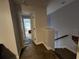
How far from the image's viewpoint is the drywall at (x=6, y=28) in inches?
101

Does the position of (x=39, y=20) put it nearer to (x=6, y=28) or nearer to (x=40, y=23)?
(x=40, y=23)

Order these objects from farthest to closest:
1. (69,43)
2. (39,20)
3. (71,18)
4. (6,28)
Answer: (39,20) → (69,43) → (71,18) → (6,28)

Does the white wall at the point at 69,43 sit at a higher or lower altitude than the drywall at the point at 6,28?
lower

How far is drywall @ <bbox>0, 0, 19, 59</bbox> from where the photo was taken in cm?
257

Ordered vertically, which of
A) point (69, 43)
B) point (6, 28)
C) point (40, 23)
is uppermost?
point (40, 23)

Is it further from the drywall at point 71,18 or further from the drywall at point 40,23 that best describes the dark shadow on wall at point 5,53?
the drywall at point 71,18

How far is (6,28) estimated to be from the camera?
9.21 feet

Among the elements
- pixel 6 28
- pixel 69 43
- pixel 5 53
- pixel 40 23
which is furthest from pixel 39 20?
pixel 5 53

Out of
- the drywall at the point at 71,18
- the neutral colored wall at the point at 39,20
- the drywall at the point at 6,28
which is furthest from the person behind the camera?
the neutral colored wall at the point at 39,20

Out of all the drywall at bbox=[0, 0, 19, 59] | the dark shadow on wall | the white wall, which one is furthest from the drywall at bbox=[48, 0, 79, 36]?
the dark shadow on wall

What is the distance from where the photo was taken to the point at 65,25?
505cm

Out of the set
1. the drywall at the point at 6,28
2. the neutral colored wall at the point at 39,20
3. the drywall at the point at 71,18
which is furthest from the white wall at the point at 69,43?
the drywall at the point at 6,28

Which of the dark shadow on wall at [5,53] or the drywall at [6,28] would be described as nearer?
the drywall at [6,28]

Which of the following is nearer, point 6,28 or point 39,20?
point 6,28
